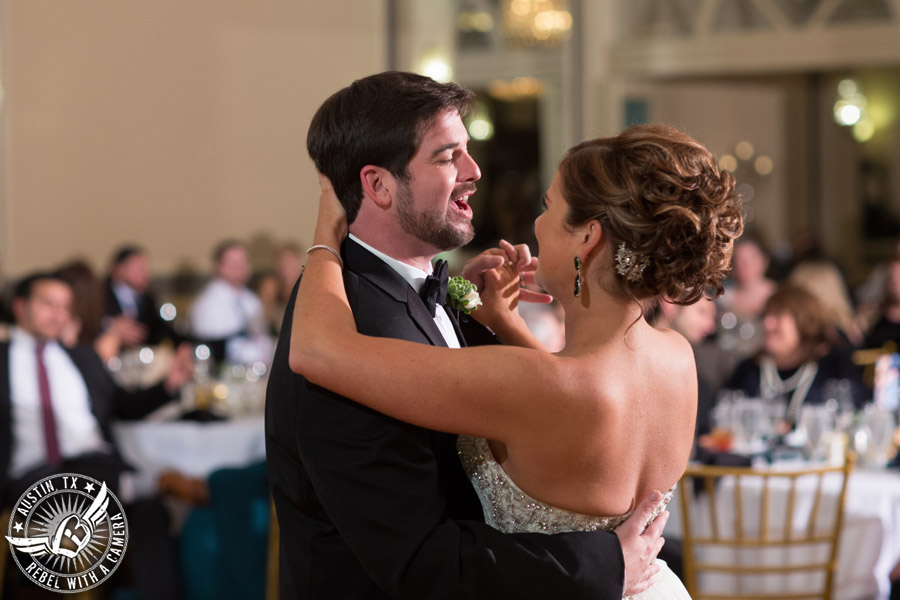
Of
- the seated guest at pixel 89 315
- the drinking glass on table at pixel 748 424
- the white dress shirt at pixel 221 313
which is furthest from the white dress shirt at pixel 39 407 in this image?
the white dress shirt at pixel 221 313

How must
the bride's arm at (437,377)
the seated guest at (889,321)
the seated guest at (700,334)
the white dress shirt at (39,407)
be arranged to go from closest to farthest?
1. the bride's arm at (437,377)
2. the white dress shirt at (39,407)
3. the seated guest at (700,334)
4. the seated guest at (889,321)

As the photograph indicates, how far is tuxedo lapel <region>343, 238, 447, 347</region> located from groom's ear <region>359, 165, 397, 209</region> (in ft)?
0.28

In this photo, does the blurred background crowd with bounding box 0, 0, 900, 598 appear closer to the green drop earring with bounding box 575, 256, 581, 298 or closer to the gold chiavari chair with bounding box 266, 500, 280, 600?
the gold chiavari chair with bounding box 266, 500, 280, 600

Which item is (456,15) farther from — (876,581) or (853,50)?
(876,581)

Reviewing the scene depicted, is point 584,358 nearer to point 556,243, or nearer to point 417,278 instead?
point 556,243

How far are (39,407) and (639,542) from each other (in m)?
3.56

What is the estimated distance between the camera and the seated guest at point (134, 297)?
8508 mm

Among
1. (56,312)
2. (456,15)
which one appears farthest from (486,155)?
(56,312)

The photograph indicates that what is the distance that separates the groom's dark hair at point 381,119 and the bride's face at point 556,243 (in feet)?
0.70

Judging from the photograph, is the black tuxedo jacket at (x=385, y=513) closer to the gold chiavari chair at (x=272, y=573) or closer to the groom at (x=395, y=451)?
the groom at (x=395, y=451)

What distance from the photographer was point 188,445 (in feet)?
16.6

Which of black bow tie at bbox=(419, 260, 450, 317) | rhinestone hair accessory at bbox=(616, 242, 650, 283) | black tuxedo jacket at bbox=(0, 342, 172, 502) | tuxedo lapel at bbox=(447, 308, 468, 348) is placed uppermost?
rhinestone hair accessory at bbox=(616, 242, 650, 283)

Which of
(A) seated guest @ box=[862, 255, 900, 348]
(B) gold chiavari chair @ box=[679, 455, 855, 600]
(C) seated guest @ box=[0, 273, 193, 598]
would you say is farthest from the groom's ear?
(A) seated guest @ box=[862, 255, 900, 348]

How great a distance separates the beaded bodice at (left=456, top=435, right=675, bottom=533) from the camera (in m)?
1.62
